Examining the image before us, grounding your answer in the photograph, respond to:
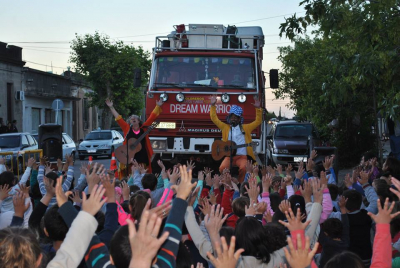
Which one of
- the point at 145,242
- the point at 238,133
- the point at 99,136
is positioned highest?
the point at 238,133

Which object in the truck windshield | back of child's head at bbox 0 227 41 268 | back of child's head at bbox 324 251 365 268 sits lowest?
back of child's head at bbox 324 251 365 268

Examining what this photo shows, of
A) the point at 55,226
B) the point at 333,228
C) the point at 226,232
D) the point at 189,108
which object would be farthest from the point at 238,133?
the point at 55,226

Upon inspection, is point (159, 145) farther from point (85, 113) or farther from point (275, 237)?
point (85, 113)

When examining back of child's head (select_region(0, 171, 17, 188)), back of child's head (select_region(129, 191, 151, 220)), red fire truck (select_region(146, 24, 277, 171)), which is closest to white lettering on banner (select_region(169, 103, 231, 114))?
red fire truck (select_region(146, 24, 277, 171))

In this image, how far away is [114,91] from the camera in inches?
1999

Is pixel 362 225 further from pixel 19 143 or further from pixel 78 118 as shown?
pixel 78 118

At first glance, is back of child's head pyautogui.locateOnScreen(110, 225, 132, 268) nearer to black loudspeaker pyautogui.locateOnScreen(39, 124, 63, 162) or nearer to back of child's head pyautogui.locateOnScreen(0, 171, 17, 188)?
back of child's head pyautogui.locateOnScreen(0, 171, 17, 188)

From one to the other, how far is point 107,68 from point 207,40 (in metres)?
35.4

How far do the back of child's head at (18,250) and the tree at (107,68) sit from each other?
Answer: 46.8 metres

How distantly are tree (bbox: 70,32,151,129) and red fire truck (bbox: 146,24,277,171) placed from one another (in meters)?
35.2

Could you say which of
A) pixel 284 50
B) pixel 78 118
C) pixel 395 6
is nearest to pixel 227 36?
pixel 395 6

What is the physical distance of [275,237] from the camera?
448cm

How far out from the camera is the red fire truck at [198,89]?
45.8 feet

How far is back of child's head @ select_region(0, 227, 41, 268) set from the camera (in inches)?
110
